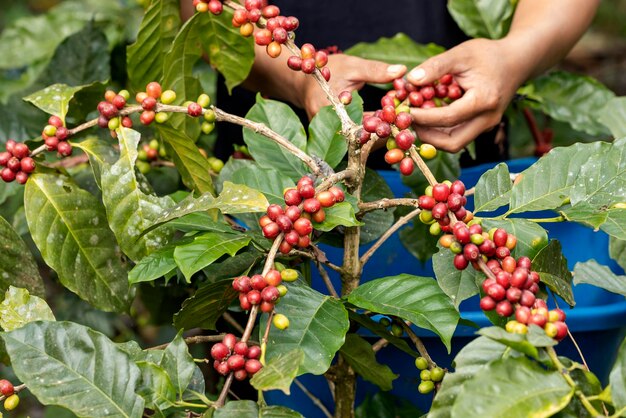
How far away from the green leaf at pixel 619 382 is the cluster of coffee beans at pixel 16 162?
788 millimetres

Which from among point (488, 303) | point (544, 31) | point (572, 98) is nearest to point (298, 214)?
point (488, 303)

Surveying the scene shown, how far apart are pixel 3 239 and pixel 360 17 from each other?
967 millimetres

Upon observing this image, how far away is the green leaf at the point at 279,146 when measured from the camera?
1155 mm

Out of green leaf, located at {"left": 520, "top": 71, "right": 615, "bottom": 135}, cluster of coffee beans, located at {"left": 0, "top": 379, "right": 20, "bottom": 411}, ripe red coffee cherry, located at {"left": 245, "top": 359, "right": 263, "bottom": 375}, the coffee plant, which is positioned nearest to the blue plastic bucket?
the coffee plant

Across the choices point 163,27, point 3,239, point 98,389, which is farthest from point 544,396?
point 163,27

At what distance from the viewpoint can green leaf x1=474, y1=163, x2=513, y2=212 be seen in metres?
0.97

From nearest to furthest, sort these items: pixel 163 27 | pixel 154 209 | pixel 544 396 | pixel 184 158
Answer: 1. pixel 544 396
2. pixel 154 209
3. pixel 184 158
4. pixel 163 27

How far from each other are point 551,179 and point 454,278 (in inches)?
7.4

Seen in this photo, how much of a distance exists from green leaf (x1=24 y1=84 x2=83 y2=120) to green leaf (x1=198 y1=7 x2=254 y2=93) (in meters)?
0.24

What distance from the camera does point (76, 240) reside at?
3.68 ft

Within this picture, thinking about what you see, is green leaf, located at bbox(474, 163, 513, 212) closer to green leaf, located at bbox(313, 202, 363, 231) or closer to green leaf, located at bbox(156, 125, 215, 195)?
green leaf, located at bbox(313, 202, 363, 231)

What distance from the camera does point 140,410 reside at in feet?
2.62

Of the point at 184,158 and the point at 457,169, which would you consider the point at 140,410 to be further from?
the point at 457,169

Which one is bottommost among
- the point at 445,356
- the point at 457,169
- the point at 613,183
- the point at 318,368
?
the point at 445,356
